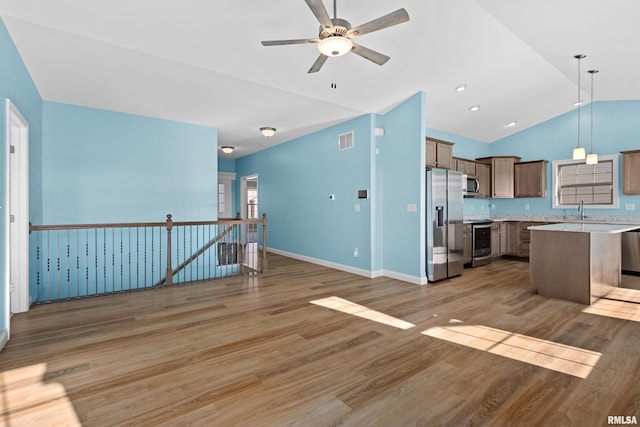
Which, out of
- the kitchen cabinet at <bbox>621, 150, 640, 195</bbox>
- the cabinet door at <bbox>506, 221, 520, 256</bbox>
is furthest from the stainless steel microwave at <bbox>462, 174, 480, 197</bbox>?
the kitchen cabinet at <bbox>621, 150, 640, 195</bbox>

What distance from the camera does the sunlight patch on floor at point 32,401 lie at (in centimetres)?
176

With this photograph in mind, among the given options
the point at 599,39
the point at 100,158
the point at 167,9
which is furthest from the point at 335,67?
the point at 100,158

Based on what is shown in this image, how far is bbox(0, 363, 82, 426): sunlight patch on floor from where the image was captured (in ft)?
5.78

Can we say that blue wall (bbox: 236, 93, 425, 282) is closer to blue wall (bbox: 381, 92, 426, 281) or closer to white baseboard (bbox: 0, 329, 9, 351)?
blue wall (bbox: 381, 92, 426, 281)

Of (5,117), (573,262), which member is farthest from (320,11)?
(573,262)

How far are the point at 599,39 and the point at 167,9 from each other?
4934 millimetres

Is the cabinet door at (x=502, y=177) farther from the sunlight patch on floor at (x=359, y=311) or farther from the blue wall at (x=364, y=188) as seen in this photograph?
the sunlight patch on floor at (x=359, y=311)

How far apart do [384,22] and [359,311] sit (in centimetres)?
289

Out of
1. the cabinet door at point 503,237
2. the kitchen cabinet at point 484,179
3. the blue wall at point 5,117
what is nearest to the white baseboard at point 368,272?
the kitchen cabinet at point 484,179

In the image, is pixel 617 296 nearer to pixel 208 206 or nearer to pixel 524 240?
pixel 524 240

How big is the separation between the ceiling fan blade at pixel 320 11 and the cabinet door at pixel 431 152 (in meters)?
3.59

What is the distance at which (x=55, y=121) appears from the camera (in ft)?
15.4

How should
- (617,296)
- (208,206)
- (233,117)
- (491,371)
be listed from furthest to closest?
(208,206) < (233,117) < (617,296) < (491,371)

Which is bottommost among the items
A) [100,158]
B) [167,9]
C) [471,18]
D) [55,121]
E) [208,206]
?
[208,206]
